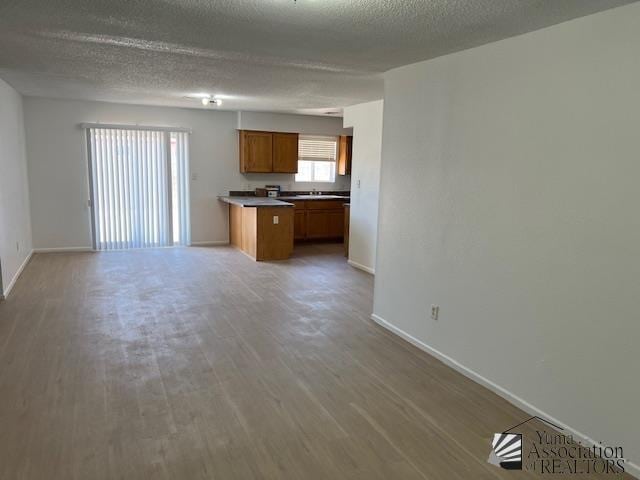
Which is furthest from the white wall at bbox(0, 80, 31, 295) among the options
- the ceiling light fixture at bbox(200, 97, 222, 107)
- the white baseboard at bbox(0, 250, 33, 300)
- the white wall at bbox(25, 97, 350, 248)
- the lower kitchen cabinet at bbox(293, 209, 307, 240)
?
the lower kitchen cabinet at bbox(293, 209, 307, 240)

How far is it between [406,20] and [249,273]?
4254mm

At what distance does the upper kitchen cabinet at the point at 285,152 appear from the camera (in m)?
8.32

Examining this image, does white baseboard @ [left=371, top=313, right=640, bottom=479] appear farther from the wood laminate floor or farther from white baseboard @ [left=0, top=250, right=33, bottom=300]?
white baseboard @ [left=0, top=250, right=33, bottom=300]

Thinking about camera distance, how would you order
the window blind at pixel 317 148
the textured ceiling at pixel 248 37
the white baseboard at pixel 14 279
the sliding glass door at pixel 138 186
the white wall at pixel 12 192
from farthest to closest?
1. the window blind at pixel 317 148
2. the sliding glass door at pixel 138 186
3. the white wall at pixel 12 192
4. the white baseboard at pixel 14 279
5. the textured ceiling at pixel 248 37

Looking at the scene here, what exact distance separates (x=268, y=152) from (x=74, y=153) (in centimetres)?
309

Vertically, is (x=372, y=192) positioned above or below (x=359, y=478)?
above

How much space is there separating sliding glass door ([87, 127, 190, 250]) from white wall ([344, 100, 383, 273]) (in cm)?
300

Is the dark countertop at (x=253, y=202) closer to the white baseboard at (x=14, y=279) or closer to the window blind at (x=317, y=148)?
the window blind at (x=317, y=148)

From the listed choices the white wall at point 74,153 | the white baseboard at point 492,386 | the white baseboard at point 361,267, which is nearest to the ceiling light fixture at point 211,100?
the white wall at point 74,153

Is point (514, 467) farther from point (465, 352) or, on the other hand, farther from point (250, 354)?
point (250, 354)

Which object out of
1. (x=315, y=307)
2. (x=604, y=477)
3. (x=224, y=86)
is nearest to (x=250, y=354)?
(x=315, y=307)

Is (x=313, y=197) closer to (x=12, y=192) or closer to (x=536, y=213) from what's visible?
(x=12, y=192)

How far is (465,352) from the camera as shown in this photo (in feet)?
11.1

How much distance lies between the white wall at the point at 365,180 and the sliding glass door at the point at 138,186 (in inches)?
118
